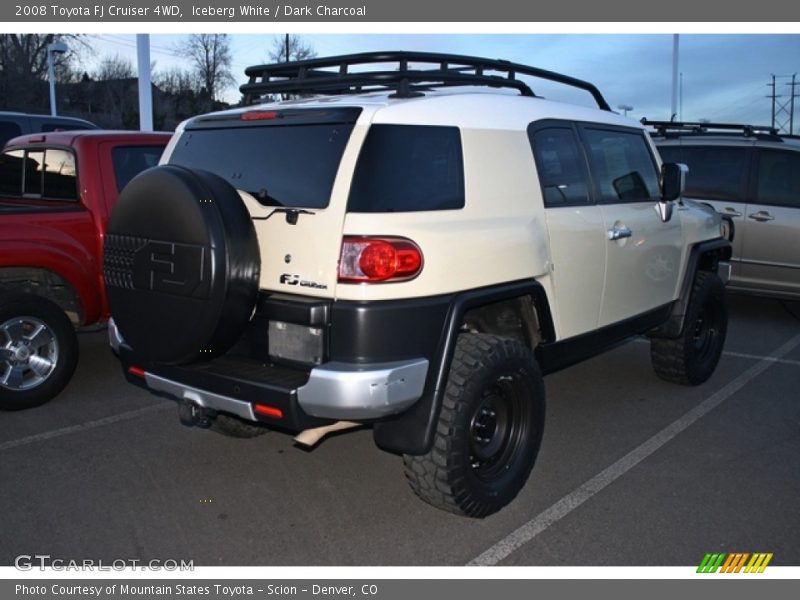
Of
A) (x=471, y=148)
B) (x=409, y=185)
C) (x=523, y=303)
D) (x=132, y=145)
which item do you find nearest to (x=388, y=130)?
(x=409, y=185)

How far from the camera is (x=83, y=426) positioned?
4887 mm

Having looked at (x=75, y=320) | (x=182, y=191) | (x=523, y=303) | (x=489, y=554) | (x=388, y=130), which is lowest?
(x=489, y=554)

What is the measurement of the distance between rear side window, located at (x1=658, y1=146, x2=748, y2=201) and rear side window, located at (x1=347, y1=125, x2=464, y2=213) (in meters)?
6.00

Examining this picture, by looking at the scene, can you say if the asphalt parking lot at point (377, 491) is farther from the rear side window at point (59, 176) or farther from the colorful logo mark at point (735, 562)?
the rear side window at point (59, 176)

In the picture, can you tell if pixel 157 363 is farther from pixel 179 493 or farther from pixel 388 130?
pixel 388 130

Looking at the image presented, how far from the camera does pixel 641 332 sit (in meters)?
5.13

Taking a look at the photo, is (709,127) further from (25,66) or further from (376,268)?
(25,66)

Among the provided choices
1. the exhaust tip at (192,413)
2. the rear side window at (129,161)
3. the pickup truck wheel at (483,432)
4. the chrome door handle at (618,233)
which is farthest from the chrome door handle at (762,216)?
the exhaust tip at (192,413)

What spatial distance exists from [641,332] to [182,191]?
332 cm

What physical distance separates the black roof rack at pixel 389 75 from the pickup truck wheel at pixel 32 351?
2114 mm

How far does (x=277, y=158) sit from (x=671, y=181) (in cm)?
298

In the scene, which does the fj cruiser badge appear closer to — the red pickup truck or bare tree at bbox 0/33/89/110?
the red pickup truck

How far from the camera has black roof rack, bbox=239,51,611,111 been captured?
368 centimetres

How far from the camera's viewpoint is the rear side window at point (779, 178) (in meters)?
8.09
